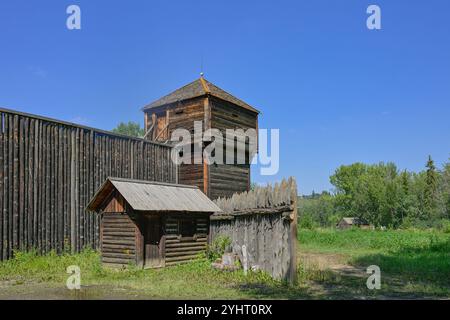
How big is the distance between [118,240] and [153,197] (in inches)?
81.0

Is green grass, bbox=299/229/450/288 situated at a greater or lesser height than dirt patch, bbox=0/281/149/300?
lesser

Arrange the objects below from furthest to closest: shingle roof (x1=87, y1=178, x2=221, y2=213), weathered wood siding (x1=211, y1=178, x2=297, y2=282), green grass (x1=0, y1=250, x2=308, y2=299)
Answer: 1. shingle roof (x1=87, y1=178, x2=221, y2=213)
2. weathered wood siding (x1=211, y1=178, x2=297, y2=282)
3. green grass (x1=0, y1=250, x2=308, y2=299)

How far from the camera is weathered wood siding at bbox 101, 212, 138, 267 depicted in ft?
49.2

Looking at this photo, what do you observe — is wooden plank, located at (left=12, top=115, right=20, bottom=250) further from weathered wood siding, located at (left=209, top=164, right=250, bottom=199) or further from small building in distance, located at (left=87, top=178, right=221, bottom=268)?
weathered wood siding, located at (left=209, top=164, right=250, bottom=199)

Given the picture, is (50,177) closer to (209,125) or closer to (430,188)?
(209,125)

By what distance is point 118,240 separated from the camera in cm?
1539

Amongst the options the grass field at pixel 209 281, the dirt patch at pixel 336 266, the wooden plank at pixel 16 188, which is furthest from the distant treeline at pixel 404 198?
the wooden plank at pixel 16 188

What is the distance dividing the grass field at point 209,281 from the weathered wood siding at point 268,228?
1.94ft

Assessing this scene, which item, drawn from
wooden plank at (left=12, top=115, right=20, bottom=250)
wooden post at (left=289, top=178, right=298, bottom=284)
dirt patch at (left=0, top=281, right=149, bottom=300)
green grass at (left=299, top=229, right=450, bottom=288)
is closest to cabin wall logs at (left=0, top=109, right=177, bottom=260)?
wooden plank at (left=12, top=115, right=20, bottom=250)

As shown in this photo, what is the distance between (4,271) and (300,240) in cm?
2208

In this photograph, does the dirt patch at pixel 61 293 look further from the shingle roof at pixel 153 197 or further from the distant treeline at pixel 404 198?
the distant treeline at pixel 404 198

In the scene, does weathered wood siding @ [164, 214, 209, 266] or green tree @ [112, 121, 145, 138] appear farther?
green tree @ [112, 121, 145, 138]

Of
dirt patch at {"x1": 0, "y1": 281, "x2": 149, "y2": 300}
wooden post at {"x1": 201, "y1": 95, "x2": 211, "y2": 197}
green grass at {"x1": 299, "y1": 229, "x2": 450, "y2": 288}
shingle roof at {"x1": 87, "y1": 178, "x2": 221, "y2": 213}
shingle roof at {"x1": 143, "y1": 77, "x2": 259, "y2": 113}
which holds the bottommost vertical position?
green grass at {"x1": 299, "y1": 229, "x2": 450, "y2": 288}
